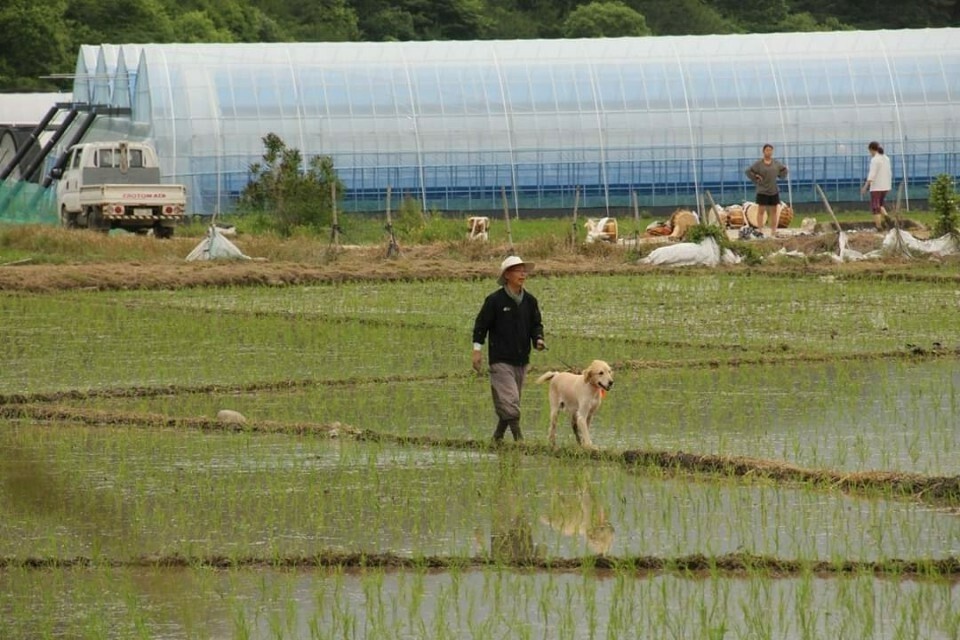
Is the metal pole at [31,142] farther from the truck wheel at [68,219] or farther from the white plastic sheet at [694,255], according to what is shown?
the white plastic sheet at [694,255]

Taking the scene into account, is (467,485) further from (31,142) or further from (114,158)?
(31,142)

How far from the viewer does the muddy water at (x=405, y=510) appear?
31.7 ft

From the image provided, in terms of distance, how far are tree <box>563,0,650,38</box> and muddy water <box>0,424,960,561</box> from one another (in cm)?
5755

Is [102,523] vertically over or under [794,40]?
under

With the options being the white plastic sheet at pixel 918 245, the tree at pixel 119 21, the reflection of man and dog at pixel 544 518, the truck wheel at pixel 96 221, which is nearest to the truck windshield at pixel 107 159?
the truck wheel at pixel 96 221

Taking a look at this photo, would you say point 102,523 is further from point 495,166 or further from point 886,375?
point 495,166

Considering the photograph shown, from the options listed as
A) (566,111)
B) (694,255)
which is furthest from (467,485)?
(566,111)

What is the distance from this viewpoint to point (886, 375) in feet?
53.9

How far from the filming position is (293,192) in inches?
1340

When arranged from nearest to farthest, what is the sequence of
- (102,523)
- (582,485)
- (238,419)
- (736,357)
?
(102,523) < (582,485) < (238,419) < (736,357)

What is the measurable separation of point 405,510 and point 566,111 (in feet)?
107

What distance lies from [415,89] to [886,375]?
27.3 metres

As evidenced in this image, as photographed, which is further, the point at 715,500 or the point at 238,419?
the point at 238,419

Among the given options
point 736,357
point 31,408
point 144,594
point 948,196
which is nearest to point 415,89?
point 948,196
